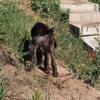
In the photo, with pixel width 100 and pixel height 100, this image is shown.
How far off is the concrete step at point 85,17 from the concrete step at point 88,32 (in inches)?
15.1

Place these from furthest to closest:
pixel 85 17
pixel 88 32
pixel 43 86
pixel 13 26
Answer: pixel 85 17 → pixel 88 32 → pixel 13 26 → pixel 43 86

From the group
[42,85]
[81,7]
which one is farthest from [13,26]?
[81,7]

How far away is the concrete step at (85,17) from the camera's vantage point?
11961 mm

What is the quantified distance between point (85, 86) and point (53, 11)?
145 inches

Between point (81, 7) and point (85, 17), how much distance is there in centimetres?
53

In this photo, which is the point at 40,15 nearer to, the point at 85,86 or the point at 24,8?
the point at 24,8

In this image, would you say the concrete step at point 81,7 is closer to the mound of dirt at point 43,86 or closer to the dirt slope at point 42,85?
the dirt slope at point 42,85

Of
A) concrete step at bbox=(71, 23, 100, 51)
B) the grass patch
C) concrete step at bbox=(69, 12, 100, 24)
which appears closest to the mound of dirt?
the grass patch

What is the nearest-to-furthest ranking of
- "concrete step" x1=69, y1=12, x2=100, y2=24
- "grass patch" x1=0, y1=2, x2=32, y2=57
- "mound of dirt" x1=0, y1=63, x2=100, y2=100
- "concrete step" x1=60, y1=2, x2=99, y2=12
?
1. "mound of dirt" x1=0, y1=63, x2=100, y2=100
2. "grass patch" x1=0, y1=2, x2=32, y2=57
3. "concrete step" x1=69, y1=12, x2=100, y2=24
4. "concrete step" x1=60, y1=2, x2=99, y2=12

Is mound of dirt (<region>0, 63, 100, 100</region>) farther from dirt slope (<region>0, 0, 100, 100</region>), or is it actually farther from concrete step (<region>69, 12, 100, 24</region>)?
concrete step (<region>69, 12, 100, 24</region>)

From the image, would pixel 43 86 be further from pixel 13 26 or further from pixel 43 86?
pixel 13 26

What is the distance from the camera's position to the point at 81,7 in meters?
12.7

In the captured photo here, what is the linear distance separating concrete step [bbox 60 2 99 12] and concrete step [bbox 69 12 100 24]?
34cm

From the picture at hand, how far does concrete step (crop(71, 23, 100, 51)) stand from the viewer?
11180mm
